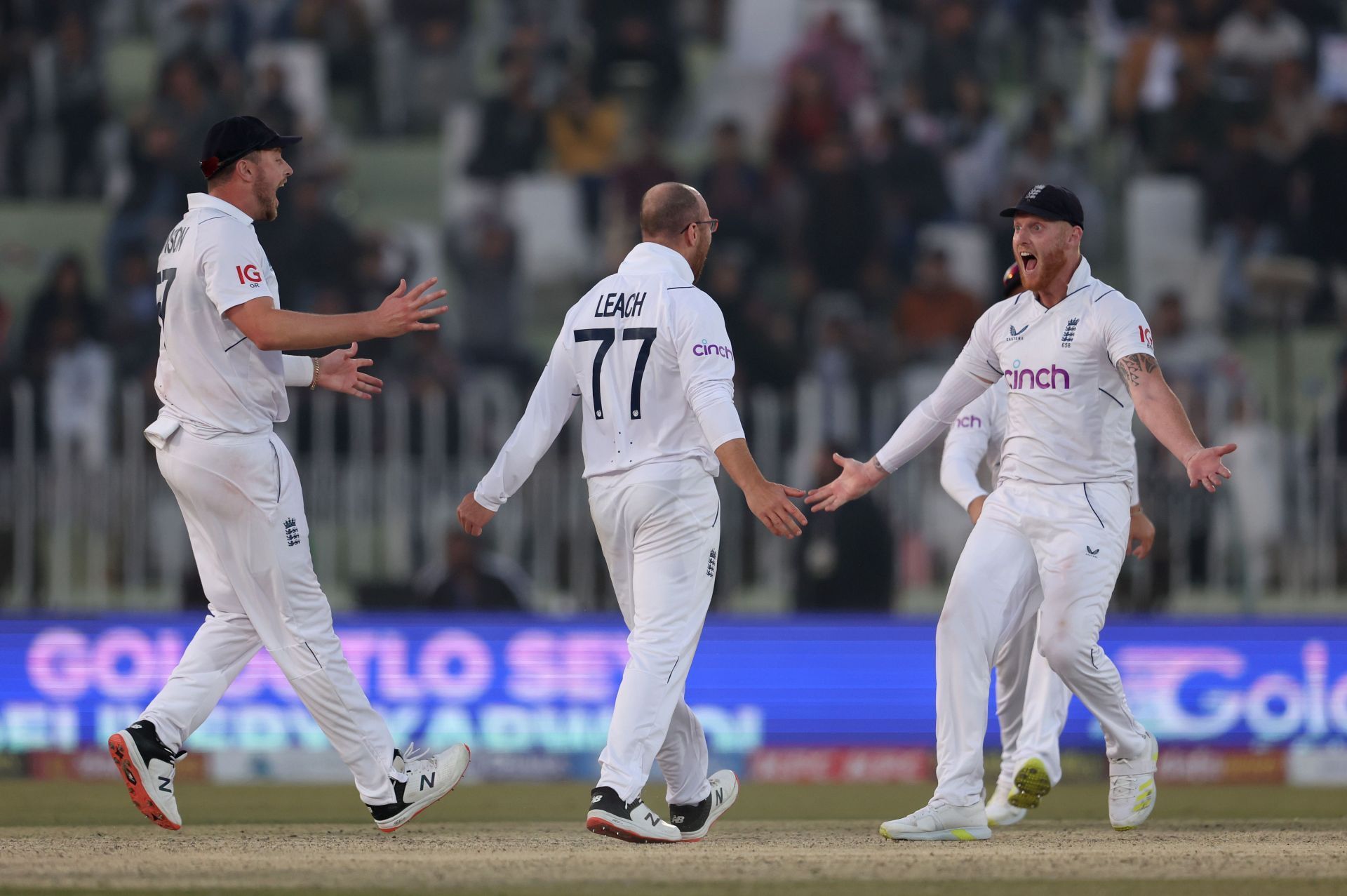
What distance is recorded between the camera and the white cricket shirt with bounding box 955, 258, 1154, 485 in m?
7.14

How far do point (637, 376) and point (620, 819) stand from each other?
1602mm

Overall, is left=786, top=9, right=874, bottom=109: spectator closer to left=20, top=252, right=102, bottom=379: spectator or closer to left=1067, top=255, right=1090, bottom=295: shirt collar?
left=20, top=252, right=102, bottom=379: spectator

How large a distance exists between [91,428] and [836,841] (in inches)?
304

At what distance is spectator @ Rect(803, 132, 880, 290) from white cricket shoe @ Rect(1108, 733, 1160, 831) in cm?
839

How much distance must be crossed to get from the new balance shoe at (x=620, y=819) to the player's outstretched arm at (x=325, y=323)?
1.76 metres

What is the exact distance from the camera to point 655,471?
688 cm

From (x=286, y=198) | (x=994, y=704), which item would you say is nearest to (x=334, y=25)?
(x=286, y=198)

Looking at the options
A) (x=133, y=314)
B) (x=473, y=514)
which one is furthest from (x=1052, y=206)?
(x=133, y=314)

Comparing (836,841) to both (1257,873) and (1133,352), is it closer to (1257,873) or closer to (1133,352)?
(1257,873)

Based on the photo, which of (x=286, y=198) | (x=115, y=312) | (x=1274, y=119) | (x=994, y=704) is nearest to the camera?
(x=994, y=704)

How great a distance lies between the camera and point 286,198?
51.1 ft

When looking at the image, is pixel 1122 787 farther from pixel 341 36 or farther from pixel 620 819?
pixel 341 36

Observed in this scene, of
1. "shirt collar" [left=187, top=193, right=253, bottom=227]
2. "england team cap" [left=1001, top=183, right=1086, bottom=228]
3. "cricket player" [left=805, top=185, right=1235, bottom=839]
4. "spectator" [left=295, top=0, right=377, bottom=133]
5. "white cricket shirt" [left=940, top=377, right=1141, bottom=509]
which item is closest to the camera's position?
"shirt collar" [left=187, top=193, right=253, bottom=227]

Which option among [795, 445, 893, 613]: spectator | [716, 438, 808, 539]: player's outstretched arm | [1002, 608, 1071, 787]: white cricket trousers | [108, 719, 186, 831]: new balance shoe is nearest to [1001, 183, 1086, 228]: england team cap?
[716, 438, 808, 539]: player's outstretched arm
